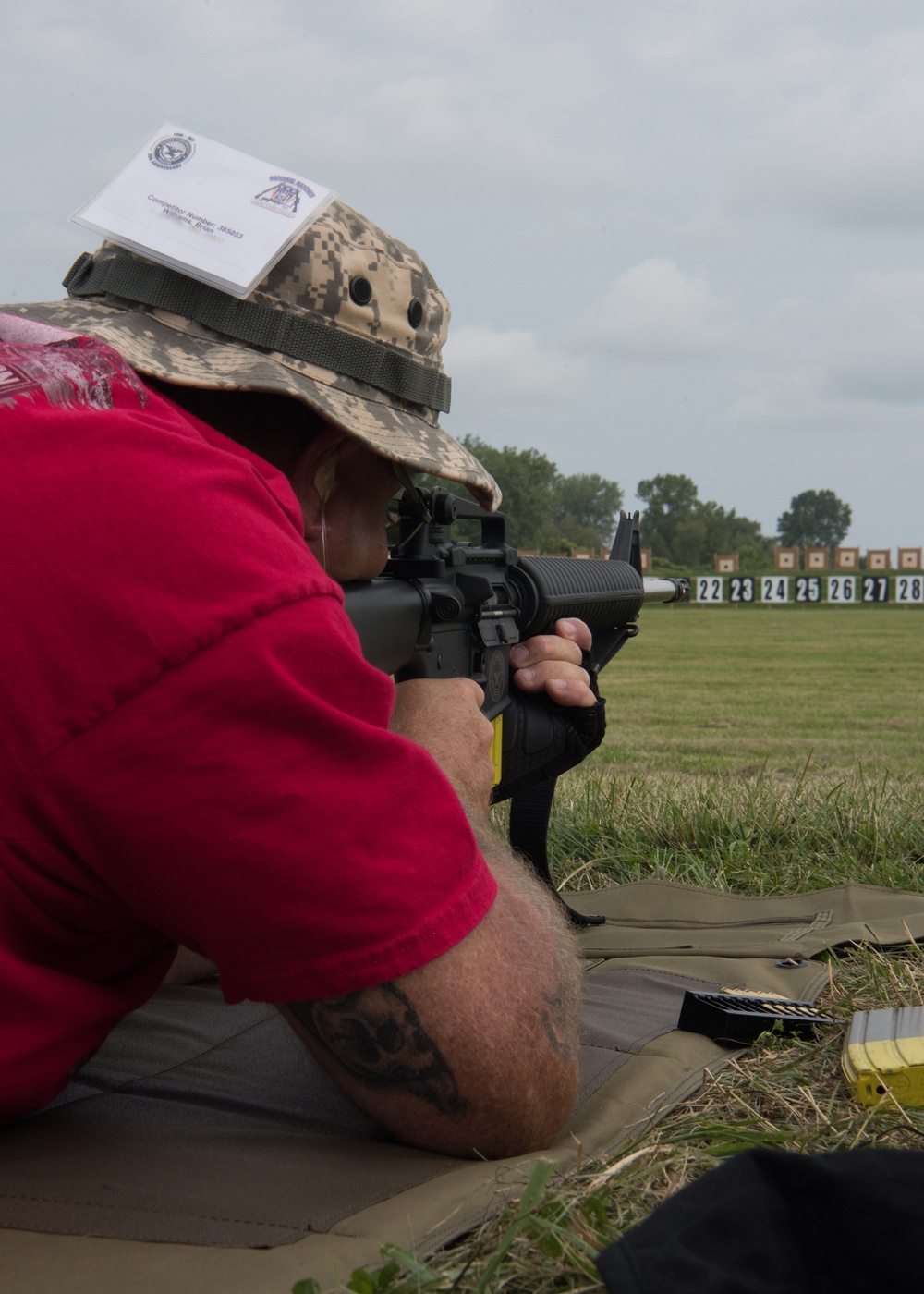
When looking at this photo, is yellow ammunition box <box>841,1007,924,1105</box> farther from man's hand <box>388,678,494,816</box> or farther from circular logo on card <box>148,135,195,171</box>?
circular logo on card <box>148,135,195,171</box>

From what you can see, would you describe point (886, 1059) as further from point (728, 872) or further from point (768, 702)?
point (768, 702)

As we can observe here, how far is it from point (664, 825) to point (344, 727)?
2.65 m

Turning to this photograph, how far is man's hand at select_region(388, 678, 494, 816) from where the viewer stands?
186 cm

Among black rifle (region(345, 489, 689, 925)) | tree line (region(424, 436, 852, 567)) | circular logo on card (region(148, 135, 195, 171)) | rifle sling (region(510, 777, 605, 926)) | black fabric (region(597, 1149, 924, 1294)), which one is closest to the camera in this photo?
black fabric (region(597, 1149, 924, 1294))

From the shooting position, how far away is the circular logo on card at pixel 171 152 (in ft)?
6.05

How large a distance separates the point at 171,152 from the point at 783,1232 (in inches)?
67.1

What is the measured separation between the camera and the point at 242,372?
164 centimetres

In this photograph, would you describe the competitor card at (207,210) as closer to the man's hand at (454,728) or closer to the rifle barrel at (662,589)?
the man's hand at (454,728)

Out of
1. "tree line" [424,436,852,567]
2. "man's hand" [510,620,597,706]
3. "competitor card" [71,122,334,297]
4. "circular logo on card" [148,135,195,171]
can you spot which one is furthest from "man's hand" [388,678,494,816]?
A: "tree line" [424,436,852,567]

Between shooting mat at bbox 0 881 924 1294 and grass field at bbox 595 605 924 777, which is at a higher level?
shooting mat at bbox 0 881 924 1294

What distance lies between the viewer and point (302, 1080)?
1.83m

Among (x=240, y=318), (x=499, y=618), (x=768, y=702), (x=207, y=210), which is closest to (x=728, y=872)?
(x=499, y=618)

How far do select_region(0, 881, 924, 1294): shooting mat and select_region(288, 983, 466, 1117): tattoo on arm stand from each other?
4.5 inches

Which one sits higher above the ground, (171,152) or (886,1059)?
(171,152)
